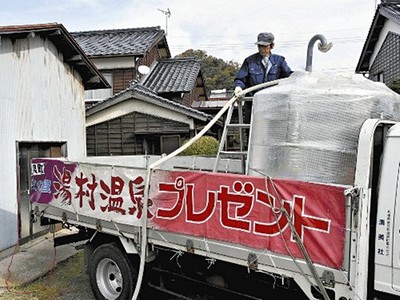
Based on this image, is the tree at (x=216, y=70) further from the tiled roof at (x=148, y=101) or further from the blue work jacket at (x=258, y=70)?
the blue work jacket at (x=258, y=70)

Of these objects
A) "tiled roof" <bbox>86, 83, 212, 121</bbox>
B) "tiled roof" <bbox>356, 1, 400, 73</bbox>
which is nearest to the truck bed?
"tiled roof" <bbox>86, 83, 212, 121</bbox>

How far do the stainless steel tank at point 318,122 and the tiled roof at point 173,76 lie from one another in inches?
537

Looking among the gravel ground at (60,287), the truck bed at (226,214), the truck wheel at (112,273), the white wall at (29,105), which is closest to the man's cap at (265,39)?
the truck bed at (226,214)

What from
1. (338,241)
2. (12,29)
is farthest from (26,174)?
(338,241)

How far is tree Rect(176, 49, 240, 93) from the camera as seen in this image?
40.3 m

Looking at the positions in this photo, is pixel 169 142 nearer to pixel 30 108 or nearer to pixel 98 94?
pixel 98 94

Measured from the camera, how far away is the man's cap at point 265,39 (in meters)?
5.29

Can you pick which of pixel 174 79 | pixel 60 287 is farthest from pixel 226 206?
pixel 174 79

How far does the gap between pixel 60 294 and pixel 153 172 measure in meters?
2.81

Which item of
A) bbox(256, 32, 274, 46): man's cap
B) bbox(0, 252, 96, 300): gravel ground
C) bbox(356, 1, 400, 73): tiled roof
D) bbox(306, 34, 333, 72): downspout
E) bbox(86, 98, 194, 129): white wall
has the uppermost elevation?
bbox(356, 1, 400, 73): tiled roof

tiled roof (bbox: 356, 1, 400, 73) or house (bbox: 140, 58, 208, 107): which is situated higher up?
tiled roof (bbox: 356, 1, 400, 73)

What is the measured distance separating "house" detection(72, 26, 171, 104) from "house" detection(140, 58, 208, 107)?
61 centimetres

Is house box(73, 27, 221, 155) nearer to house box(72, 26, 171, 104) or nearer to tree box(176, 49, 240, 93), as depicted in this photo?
house box(72, 26, 171, 104)

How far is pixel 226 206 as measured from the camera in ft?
10.9
